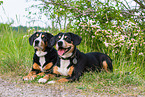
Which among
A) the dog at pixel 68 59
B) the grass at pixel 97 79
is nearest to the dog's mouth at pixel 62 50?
the dog at pixel 68 59

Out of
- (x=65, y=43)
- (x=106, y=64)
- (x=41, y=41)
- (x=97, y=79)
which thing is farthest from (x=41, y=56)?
(x=106, y=64)

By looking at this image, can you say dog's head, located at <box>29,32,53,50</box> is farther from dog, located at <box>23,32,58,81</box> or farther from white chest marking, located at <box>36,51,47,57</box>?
white chest marking, located at <box>36,51,47,57</box>

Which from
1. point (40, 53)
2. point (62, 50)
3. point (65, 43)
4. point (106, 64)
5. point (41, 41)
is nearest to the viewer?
point (65, 43)

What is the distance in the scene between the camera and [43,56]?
5.05 meters

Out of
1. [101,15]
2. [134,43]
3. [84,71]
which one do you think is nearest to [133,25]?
[134,43]

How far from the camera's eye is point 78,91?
395cm

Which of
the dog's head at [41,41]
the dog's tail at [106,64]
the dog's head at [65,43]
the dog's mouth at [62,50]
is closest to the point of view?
the dog's head at [65,43]

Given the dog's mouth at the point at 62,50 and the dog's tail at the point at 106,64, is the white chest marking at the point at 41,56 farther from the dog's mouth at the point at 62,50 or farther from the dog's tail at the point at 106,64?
the dog's tail at the point at 106,64

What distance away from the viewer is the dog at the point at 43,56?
488 centimetres

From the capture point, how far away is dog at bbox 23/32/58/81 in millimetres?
4884

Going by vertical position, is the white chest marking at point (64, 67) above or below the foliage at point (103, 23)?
below

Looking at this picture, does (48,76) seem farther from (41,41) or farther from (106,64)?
(106,64)

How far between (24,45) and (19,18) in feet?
3.51

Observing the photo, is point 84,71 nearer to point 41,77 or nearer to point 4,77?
point 41,77
